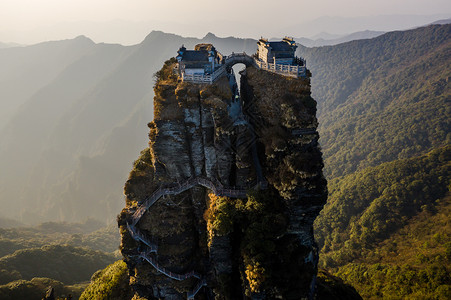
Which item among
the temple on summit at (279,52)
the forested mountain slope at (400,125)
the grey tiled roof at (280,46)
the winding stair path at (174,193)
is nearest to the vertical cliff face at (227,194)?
the winding stair path at (174,193)

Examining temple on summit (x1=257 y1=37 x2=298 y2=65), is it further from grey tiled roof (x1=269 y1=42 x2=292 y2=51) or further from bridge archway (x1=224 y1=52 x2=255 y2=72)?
bridge archway (x1=224 y1=52 x2=255 y2=72)

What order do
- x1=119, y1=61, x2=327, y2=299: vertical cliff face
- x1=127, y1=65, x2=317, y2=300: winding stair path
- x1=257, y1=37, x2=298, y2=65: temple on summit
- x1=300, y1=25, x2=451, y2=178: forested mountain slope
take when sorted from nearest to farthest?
x1=119, y1=61, x2=327, y2=299: vertical cliff face
x1=127, y1=65, x2=317, y2=300: winding stair path
x1=257, y1=37, x2=298, y2=65: temple on summit
x1=300, y1=25, x2=451, y2=178: forested mountain slope

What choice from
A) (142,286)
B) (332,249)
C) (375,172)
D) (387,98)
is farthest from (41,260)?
(387,98)

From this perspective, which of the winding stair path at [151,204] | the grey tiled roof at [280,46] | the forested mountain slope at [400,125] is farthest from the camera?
the forested mountain slope at [400,125]

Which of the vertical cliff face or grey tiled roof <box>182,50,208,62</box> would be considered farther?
grey tiled roof <box>182,50,208,62</box>

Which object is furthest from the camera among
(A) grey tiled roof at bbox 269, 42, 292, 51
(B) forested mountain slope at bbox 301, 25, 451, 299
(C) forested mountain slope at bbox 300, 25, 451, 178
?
(C) forested mountain slope at bbox 300, 25, 451, 178

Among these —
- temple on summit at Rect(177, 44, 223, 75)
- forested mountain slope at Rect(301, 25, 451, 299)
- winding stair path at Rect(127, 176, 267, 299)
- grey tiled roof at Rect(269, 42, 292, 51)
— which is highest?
grey tiled roof at Rect(269, 42, 292, 51)

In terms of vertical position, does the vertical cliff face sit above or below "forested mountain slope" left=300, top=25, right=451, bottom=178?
above

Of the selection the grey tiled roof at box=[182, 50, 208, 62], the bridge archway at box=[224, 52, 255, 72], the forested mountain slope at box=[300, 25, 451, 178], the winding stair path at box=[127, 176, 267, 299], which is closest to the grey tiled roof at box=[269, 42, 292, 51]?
the bridge archway at box=[224, 52, 255, 72]

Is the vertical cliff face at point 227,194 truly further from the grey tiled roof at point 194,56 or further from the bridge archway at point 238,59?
the bridge archway at point 238,59

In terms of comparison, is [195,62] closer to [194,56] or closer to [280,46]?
[194,56]
